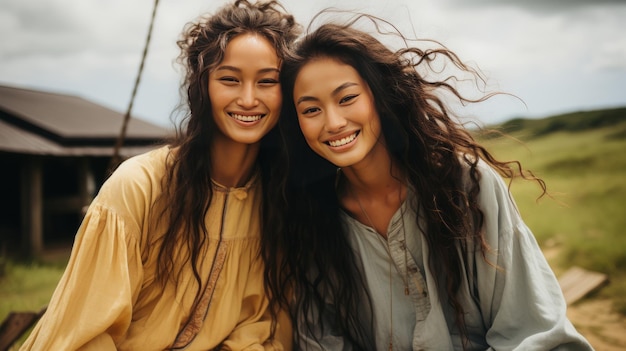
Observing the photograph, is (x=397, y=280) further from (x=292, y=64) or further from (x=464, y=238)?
(x=292, y=64)

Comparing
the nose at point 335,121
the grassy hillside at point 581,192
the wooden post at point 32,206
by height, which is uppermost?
the nose at point 335,121

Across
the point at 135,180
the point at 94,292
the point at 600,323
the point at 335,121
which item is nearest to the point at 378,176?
the point at 335,121

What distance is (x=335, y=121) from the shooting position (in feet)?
7.71

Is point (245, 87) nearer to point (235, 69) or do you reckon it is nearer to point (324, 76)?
point (235, 69)

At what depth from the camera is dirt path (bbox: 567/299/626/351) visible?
4195 mm

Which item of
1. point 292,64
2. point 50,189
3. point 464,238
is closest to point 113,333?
point 292,64

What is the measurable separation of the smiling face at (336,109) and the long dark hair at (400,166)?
0.24 feet

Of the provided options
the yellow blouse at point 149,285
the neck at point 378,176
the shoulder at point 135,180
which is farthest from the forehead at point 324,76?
the shoulder at point 135,180

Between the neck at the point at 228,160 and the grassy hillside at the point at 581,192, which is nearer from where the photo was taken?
the neck at the point at 228,160

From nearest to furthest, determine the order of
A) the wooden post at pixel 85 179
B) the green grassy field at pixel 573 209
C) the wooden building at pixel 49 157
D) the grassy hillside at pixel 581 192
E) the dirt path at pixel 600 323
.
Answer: the dirt path at pixel 600 323 < the green grassy field at pixel 573 209 < the grassy hillside at pixel 581 192 < the wooden building at pixel 49 157 < the wooden post at pixel 85 179

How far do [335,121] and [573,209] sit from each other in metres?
8.83

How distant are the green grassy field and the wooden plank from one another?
0.35 ft

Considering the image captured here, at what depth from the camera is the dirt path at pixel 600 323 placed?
4.20 m

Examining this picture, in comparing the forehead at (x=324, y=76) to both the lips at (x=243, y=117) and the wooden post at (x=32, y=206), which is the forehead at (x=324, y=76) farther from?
the wooden post at (x=32, y=206)
